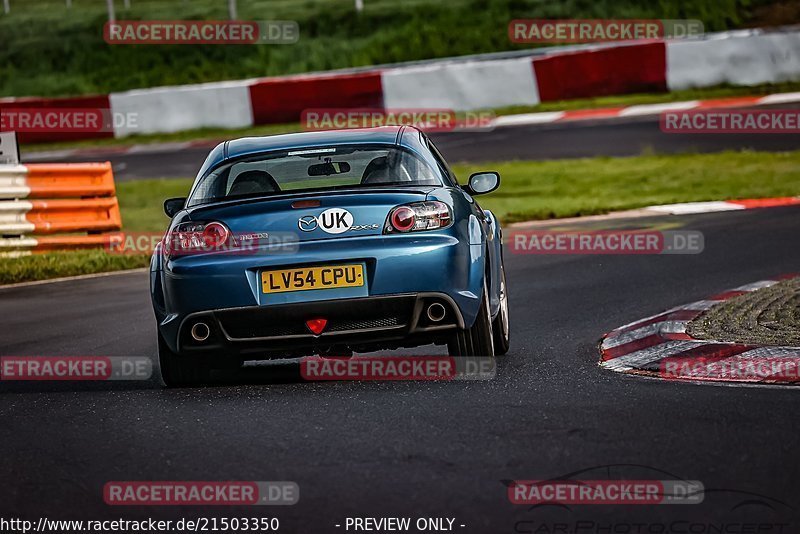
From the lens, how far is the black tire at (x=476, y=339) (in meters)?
7.84

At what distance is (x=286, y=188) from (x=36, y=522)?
3.50 meters

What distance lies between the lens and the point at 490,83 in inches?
1103

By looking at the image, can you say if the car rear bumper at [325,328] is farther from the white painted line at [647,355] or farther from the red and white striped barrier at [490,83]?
the red and white striped barrier at [490,83]

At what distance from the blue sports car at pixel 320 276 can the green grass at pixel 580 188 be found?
7648 mm

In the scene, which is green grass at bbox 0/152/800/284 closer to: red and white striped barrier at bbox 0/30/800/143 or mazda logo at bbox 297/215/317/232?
red and white striped barrier at bbox 0/30/800/143

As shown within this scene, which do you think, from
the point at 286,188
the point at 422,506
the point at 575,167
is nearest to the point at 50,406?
the point at 286,188

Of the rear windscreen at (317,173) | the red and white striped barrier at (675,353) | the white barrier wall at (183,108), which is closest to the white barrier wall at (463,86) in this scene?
the white barrier wall at (183,108)

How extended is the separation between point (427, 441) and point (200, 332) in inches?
73.2

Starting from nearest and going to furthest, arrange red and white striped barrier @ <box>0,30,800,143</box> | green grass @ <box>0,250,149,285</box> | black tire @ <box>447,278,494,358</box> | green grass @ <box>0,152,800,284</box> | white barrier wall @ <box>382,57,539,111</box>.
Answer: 1. black tire @ <box>447,278,494,358</box>
2. green grass @ <box>0,250,149,285</box>
3. green grass @ <box>0,152,800,284</box>
4. red and white striped barrier @ <box>0,30,800,143</box>
5. white barrier wall @ <box>382,57,539,111</box>

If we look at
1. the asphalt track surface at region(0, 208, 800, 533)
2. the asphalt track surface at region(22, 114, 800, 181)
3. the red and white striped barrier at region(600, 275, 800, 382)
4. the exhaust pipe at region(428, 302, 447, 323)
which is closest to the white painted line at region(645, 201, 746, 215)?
the asphalt track surface at region(22, 114, 800, 181)

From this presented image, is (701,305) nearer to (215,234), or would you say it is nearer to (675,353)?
(675,353)

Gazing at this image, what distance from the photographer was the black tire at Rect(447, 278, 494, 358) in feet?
25.7

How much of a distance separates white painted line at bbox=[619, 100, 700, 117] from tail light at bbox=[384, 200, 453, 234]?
18255 millimetres

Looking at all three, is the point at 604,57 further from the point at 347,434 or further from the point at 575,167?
the point at 347,434
